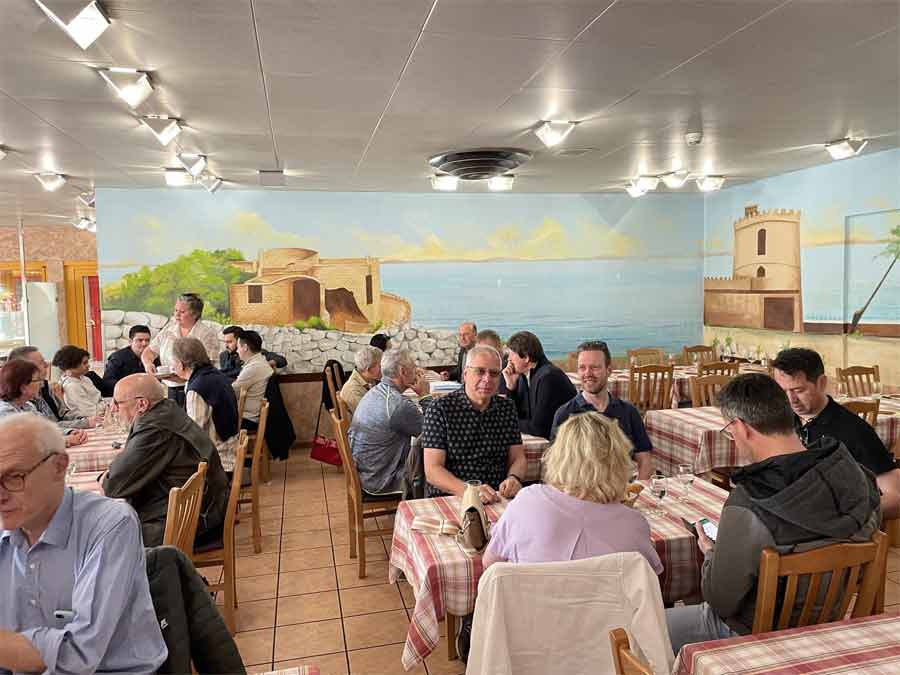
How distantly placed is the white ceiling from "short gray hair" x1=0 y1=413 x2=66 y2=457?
1.50 metres

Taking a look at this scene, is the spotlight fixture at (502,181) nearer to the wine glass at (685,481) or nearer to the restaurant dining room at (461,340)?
the restaurant dining room at (461,340)

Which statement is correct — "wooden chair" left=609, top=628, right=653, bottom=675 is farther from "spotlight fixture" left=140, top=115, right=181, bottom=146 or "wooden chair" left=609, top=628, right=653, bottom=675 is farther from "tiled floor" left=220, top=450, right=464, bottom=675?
"spotlight fixture" left=140, top=115, right=181, bottom=146

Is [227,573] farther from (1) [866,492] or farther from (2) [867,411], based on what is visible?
(2) [867,411]

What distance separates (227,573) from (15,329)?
8.35 meters

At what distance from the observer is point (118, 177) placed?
575cm

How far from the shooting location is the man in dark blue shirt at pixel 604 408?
3.14 meters

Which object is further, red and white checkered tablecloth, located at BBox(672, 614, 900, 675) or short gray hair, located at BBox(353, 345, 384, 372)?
short gray hair, located at BBox(353, 345, 384, 372)

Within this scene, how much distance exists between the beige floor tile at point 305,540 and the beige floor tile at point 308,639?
3.27 feet

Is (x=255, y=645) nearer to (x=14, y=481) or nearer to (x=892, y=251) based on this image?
(x=14, y=481)

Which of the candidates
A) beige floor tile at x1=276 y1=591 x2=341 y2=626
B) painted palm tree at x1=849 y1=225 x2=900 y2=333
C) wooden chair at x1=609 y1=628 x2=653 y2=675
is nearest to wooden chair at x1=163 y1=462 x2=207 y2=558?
beige floor tile at x1=276 y1=591 x2=341 y2=626

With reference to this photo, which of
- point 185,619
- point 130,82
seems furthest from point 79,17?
point 185,619

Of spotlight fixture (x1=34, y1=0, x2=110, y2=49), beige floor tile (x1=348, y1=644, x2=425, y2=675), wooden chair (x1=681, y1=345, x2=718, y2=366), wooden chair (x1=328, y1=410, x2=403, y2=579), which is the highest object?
spotlight fixture (x1=34, y1=0, x2=110, y2=49)

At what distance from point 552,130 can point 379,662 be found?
3071mm

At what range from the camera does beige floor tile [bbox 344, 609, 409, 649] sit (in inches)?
114
